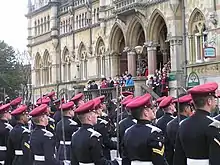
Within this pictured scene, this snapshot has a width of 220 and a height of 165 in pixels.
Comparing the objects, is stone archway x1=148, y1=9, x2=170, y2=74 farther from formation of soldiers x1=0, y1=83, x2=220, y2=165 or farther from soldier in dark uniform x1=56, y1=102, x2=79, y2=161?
formation of soldiers x1=0, y1=83, x2=220, y2=165

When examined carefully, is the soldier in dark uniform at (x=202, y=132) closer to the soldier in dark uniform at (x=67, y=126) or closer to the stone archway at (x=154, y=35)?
the soldier in dark uniform at (x=67, y=126)

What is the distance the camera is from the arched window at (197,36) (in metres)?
27.9

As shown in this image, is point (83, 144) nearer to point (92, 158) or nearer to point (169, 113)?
point (92, 158)

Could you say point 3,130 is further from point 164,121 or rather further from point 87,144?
point 87,144

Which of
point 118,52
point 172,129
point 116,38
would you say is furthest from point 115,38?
point 172,129

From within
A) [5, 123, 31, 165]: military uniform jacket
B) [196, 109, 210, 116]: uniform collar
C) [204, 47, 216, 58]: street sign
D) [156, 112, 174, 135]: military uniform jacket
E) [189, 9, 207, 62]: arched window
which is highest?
[189, 9, 207, 62]: arched window

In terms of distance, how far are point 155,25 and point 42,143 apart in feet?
79.0

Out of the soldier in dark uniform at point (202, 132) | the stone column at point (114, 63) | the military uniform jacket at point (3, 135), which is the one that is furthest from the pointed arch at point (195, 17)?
the soldier in dark uniform at point (202, 132)

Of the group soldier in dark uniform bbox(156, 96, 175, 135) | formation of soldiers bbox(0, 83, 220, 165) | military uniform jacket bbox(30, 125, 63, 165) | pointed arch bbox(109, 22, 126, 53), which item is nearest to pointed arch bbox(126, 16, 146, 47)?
pointed arch bbox(109, 22, 126, 53)

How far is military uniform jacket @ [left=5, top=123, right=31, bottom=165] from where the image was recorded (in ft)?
30.8

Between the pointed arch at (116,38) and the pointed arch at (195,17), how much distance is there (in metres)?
8.12

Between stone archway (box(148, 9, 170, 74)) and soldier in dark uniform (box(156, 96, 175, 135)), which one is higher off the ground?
stone archway (box(148, 9, 170, 74))

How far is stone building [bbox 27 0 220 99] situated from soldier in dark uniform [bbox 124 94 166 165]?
59.4ft

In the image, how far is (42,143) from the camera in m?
8.42
